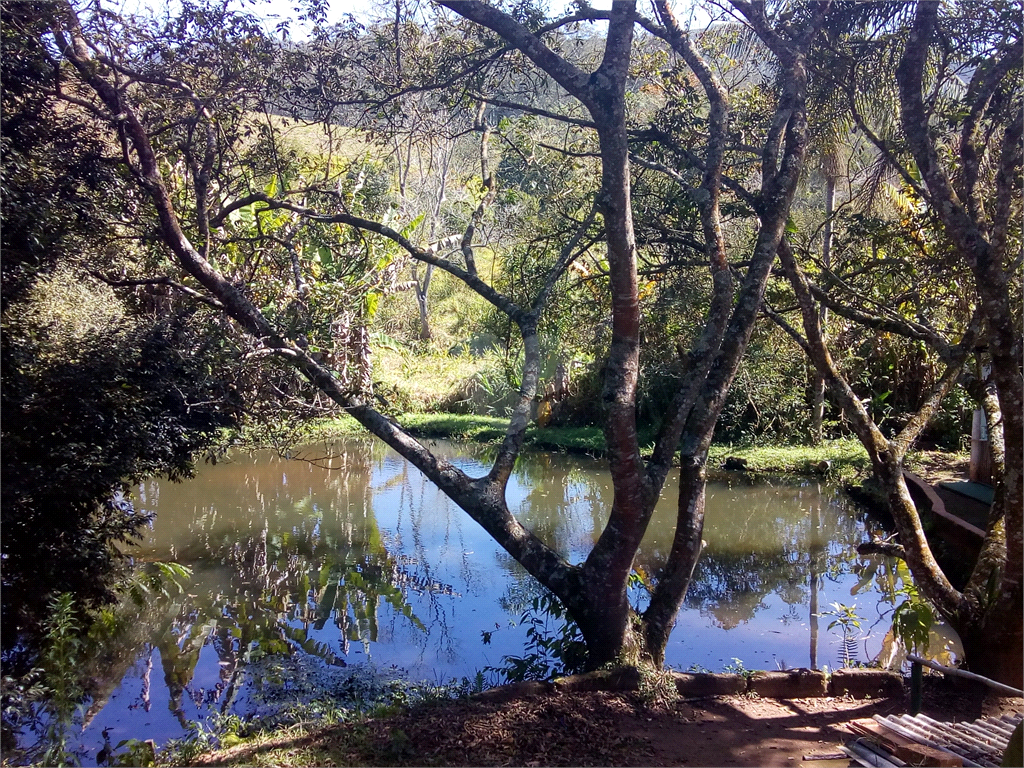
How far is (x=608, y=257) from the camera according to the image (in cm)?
521

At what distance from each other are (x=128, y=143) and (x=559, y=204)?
3571mm

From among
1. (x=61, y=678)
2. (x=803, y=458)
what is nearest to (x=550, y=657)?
(x=61, y=678)

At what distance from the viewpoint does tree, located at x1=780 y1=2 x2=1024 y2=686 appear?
4.93 metres

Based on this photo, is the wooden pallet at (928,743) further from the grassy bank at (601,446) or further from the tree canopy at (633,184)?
the grassy bank at (601,446)

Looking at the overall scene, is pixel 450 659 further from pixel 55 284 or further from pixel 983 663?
pixel 55 284

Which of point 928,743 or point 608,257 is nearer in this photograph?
point 928,743

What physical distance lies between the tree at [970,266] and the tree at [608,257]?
0.76 metres

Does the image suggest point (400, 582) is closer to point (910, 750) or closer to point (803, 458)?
point (910, 750)

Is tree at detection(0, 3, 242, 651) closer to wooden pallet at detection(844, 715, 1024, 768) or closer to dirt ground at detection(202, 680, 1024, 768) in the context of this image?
dirt ground at detection(202, 680, 1024, 768)

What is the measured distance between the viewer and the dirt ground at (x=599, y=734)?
4.22 meters

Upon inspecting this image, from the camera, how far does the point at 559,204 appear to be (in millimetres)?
7008

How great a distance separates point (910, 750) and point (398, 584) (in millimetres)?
5790

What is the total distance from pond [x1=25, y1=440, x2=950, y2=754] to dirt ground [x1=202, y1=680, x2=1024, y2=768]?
53.7 inches

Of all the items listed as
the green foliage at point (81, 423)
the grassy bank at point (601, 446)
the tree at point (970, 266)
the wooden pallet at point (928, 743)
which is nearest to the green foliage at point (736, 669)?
the wooden pallet at point (928, 743)
